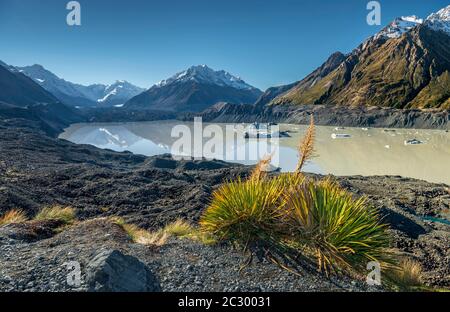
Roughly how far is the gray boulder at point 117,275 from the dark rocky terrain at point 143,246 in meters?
0.02

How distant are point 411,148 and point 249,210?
78878mm

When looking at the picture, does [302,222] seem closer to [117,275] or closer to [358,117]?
[117,275]

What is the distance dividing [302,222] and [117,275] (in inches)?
159

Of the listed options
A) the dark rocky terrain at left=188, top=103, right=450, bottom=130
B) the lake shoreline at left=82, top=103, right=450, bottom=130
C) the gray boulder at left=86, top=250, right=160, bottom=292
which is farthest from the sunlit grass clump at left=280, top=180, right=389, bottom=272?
the lake shoreline at left=82, top=103, right=450, bottom=130

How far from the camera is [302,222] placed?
7684mm

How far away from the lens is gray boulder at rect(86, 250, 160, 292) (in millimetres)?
5259

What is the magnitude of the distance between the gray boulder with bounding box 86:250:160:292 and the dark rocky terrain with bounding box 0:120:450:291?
2cm

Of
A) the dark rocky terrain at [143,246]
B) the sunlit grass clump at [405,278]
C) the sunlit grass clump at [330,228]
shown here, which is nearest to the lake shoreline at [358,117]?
the dark rocky terrain at [143,246]

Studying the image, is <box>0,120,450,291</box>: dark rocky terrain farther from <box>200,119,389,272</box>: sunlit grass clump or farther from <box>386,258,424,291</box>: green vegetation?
<box>386,258,424,291</box>: green vegetation

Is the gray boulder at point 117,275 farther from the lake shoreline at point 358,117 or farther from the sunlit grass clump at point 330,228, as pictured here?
the lake shoreline at point 358,117

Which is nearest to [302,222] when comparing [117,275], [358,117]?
[117,275]

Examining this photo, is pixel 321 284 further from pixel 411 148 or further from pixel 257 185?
pixel 411 148

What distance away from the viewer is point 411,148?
76.2 meters

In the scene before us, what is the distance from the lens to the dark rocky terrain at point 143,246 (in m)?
5.86
